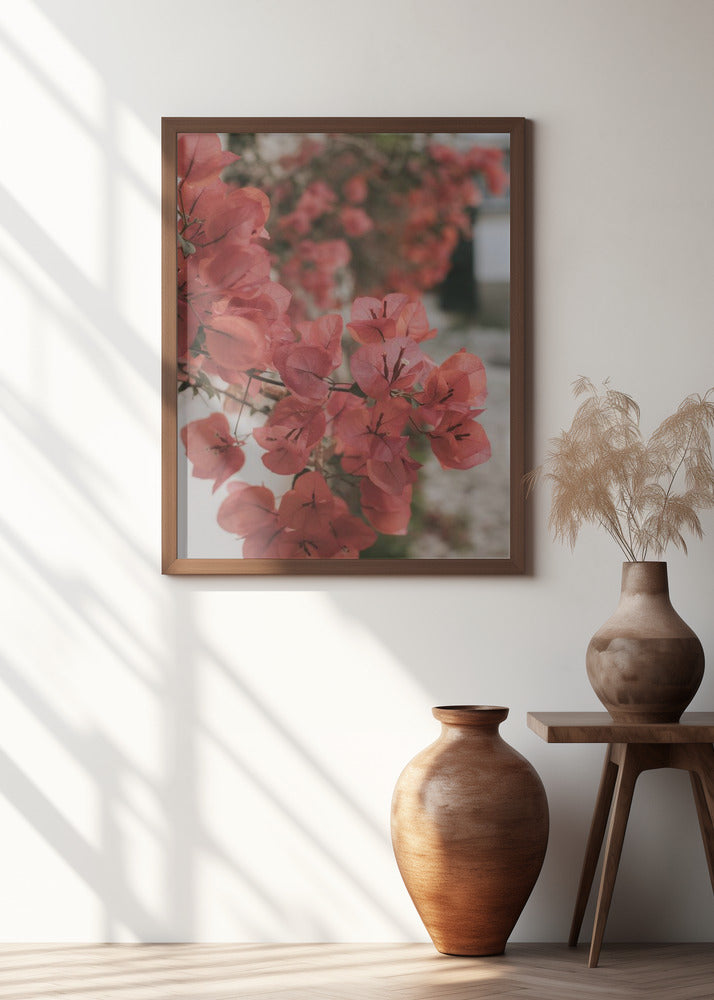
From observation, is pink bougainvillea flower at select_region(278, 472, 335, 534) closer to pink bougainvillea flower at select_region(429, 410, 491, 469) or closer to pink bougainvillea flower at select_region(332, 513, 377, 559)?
pink bougainvillea flower at select_region(332, 513, 377, 559)

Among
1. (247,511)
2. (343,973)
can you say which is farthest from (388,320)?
(343,973)

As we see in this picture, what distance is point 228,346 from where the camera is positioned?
312cm

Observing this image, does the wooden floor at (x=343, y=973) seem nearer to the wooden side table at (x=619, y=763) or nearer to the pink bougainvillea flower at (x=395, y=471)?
the wooden side table at (x=619, y=763)

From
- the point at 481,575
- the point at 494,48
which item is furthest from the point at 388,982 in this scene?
the point at 494,48

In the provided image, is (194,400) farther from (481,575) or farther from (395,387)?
(481,575)

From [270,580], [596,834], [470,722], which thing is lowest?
[596,834]

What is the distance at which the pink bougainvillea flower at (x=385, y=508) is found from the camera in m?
3.11

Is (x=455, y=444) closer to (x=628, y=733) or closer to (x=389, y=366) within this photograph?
(x=389, y=366)

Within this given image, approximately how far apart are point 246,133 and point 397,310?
24.8 inches

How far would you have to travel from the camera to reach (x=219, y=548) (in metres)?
3.11

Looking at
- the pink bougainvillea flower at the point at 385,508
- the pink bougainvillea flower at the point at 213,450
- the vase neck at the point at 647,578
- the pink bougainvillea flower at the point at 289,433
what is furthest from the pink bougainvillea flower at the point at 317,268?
the vase neck at the point at 647,578

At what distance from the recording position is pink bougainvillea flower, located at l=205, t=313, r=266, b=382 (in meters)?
3.12

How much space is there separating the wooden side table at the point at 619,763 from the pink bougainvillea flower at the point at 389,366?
938mm

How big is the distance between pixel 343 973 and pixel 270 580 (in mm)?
1000
